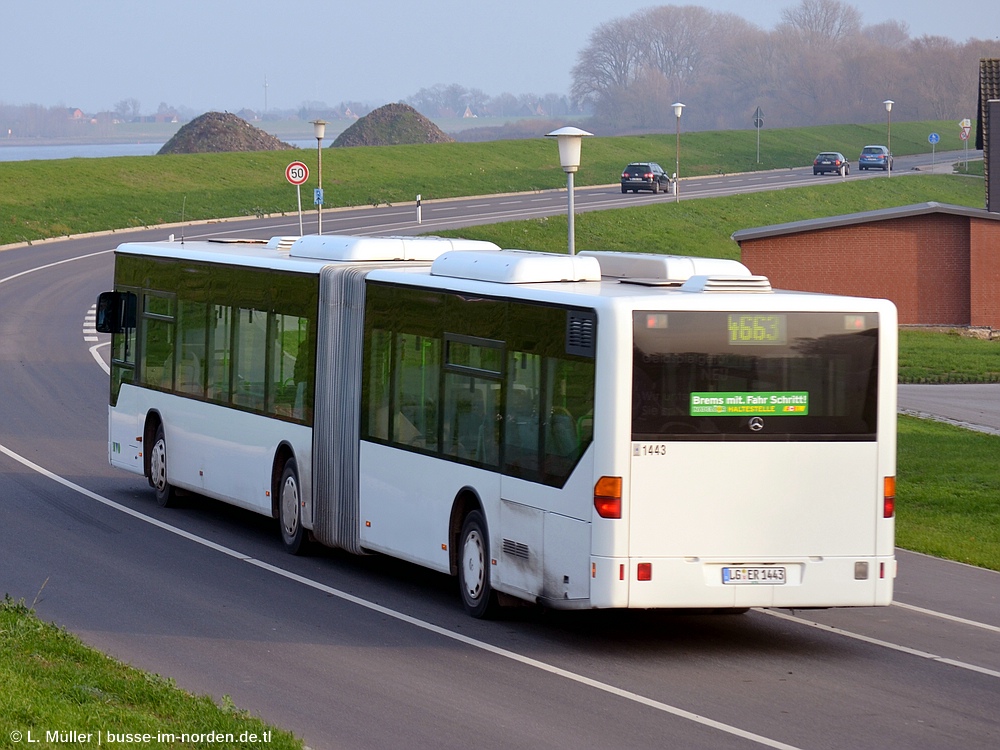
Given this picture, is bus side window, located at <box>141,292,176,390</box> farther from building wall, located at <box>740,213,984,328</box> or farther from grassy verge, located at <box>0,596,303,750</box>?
building wall, located at <box>740,213,984,328</box>

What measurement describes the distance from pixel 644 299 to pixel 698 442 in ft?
3.26

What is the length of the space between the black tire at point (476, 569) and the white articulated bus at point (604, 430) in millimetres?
24

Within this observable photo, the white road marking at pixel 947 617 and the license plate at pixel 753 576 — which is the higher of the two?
the license plate at pixel 753 576

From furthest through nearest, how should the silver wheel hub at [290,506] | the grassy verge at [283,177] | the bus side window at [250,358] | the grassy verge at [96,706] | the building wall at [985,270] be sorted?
the grassy verge at [283,177] → the building wall at [985,270] → the bus side window at [250,358] → the silver wheel hub at [290,506] → the grassy verge at [96,706]

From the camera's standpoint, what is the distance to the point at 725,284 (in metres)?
10.7

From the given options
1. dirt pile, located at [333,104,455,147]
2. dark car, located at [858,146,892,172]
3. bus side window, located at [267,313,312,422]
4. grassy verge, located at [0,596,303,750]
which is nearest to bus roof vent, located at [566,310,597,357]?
grassy verge, located at [0,596,303,750]

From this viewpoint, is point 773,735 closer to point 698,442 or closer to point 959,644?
point 698,442

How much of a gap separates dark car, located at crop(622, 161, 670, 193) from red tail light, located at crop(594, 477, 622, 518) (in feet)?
216

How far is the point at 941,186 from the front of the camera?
8081cm

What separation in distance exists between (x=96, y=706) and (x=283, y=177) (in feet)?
223

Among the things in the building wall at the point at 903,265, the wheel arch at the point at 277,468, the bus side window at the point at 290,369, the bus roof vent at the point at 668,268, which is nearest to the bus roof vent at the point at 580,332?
the bus roof vent at the point at 668,268

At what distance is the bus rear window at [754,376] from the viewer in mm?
10266

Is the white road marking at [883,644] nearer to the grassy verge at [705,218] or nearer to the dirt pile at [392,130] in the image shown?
the grassy verge at [705,218]

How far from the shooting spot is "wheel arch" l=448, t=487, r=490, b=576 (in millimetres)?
11859
